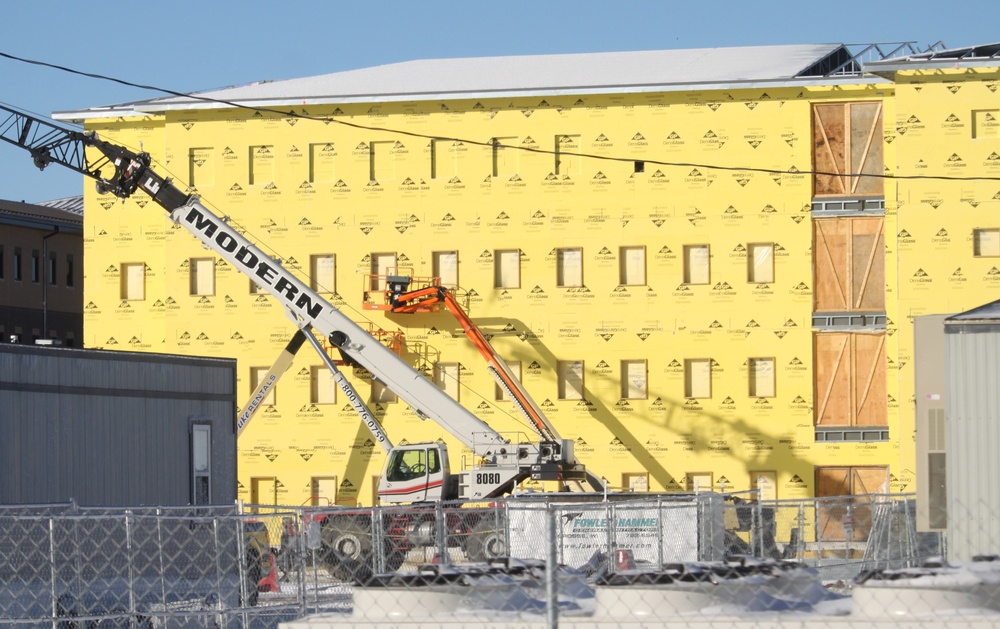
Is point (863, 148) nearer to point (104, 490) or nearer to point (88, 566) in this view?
point (104, 490)

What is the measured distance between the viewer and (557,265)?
48.9 meters

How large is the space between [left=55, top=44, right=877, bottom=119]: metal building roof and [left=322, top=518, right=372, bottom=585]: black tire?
18907 mm

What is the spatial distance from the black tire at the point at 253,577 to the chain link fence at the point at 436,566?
0.14 ft

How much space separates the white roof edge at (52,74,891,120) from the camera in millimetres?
47750

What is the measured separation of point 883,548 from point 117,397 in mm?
12939

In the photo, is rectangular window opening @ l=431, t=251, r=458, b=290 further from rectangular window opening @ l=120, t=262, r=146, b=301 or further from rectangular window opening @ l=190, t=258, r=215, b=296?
rectangular window opening @ l=120, t=262, r=146, b=301

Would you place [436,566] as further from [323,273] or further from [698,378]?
[323,273]

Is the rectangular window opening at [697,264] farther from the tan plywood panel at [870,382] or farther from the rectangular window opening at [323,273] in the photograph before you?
the rectangular window opening at [323,273]

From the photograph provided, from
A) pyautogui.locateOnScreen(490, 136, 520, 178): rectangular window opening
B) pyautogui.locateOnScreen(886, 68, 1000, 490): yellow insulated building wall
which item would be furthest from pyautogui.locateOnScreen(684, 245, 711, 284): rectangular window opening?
pyautogui.locateOnScreen(490, 136, 520, 178): rectangular window opening

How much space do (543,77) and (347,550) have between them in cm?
2401

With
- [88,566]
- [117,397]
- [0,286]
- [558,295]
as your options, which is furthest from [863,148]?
[0,286]

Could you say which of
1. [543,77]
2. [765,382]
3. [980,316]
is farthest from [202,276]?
[980,316]

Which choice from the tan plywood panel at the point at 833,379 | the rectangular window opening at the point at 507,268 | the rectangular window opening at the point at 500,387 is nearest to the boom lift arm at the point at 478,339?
the rectangular window opening at the point at 500,387

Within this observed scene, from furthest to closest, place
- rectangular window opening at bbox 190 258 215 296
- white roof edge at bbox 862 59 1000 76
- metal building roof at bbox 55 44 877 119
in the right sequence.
Result: 1. rectangular window opening at bbox 190 258 215 296
2. metal building roof at bbox 55 44 877 119
3. white roof edge at bbox 862 59 1000 76
